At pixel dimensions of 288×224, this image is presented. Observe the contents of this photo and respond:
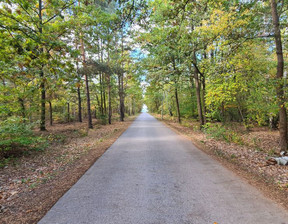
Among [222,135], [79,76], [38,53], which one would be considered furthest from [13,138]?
[222,135]

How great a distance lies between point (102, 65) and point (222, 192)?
14180mm

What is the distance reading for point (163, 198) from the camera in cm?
304

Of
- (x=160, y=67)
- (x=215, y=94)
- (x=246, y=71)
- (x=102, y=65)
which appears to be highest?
(x=102, y=65)

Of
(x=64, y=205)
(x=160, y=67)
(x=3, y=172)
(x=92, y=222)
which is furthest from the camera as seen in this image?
(x=160, y=67)

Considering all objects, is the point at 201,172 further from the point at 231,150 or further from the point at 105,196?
the point at 231,150

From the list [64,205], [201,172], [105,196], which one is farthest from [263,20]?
[64,205]

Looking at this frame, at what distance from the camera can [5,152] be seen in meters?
5.90

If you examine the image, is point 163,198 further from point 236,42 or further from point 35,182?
point 236,42

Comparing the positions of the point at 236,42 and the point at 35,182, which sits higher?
the point at 236,42

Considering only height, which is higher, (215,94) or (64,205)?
(215,94)

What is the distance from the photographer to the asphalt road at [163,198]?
2490 mm

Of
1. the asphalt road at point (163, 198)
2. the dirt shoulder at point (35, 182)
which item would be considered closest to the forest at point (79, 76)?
the dirt shoulder at point (35, 182)

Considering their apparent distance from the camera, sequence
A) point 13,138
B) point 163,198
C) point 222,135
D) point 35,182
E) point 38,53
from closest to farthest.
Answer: point 163,198
point 38,53
point 35,182
point 13,138
point 222,135

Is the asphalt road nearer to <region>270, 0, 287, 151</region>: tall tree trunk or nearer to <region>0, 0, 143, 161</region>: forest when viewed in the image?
<region>0, 0, 143, 161</region>: forest
